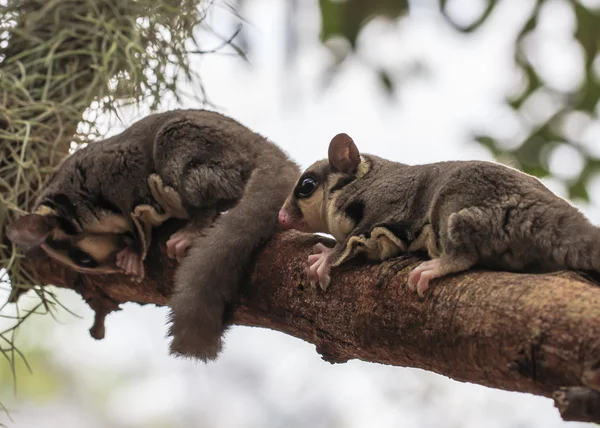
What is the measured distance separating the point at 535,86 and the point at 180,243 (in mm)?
2120

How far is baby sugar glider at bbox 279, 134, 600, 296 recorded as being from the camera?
2.02 metres

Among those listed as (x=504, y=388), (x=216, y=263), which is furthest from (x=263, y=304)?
(x=504, y=388)

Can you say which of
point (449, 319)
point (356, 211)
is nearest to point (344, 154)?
point (356, 211)

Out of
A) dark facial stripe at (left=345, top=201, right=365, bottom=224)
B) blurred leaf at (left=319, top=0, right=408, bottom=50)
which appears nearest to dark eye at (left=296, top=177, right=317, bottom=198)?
dark facial stripe at (left=345, top=201, right=365, bottom=224)

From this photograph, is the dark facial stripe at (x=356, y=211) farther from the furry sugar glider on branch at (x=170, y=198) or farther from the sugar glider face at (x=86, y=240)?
the sugar glider face at (x=86, y=240)

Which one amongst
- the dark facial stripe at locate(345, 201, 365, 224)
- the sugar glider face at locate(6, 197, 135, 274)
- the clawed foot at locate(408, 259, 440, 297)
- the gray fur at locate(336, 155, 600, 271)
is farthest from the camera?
the sugar glider face at locate(6, 197, 135, 274)

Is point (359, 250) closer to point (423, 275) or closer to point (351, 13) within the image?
point (423, 275)

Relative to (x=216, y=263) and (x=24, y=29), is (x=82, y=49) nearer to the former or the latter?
(x=24, y=29)

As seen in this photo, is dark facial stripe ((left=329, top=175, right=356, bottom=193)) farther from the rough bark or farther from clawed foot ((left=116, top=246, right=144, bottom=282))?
clawed foot ((left=116, top=246, right=144, bottom=282))

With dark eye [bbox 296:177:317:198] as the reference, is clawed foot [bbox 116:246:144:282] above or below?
below

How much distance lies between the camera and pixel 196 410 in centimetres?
562

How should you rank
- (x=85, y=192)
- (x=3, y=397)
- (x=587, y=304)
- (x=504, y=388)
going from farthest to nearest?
(x=3, y=397), (x=85, y=192), (x=504, y=388), (x=587, y=304)

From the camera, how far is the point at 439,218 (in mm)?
2242

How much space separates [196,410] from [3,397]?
4.24 feet
